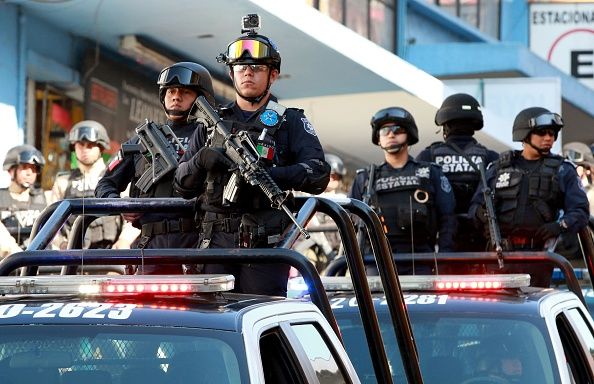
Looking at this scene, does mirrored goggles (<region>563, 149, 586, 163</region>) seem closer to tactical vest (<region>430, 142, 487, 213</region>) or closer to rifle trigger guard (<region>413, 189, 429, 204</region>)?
tactical vest (<region>430, 142, 487, 213</region>)

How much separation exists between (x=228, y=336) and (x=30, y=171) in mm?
9484

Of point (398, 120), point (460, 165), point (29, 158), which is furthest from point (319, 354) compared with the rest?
point (29, 158)

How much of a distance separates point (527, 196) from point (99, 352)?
21.9ft

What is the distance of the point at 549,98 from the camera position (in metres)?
24.9

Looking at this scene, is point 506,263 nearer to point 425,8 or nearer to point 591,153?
point 591,153

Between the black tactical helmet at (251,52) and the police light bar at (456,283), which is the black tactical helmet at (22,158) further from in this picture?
the police light bar at (456,283)

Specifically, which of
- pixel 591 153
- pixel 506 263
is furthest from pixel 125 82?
pixel 506 263

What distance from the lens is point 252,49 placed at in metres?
7.10

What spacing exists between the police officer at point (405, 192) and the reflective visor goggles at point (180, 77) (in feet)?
7.33

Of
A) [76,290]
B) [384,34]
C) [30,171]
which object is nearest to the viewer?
[76,290]

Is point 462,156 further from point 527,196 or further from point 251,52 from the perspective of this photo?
point 251,52

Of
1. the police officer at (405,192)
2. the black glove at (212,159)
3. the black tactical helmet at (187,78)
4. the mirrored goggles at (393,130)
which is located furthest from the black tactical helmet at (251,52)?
the mirrored goggles at (393,130)

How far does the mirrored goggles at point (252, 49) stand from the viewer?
280 inches

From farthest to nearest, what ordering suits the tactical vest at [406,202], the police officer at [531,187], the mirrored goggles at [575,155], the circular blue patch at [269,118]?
the mirrored goggles at [575,155] → the police officer at [531,187] → the tactical vest at [406,202] → the circular blue patch at [269,118]
